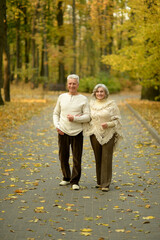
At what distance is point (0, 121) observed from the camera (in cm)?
1611

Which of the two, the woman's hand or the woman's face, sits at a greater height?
the woman's face

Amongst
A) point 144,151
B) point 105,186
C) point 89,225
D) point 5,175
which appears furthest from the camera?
point 144,151

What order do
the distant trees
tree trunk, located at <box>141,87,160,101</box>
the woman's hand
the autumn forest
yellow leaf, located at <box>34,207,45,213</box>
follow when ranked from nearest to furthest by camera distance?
yellow leaf, located at <box>34,207,45,213</box>
the woman's hand
the distant trees
the autumn forest
tree trunk, located at <box>141,87,160,101</box>

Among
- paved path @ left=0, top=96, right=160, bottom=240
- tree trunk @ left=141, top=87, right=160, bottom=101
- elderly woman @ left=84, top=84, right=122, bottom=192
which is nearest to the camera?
paved path @ left=0, top=96, right=160, bottom=240

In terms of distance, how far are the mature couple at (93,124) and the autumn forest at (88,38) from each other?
12.1m

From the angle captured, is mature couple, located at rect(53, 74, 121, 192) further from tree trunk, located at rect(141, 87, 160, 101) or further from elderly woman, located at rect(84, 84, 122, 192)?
tree trunk, located at rect(141, 87, 160, 101)

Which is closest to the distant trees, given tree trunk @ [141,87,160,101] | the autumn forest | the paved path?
the autumn forest

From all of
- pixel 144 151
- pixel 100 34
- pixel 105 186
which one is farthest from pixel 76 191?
pixel 100 34

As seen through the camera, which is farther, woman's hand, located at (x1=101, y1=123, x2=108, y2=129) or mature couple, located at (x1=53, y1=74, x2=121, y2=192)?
mature couple, located at (x1=53, y1=74, x2=121, y2=192)

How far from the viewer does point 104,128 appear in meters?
6.73

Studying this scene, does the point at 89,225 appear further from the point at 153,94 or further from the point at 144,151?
the point at 153,94

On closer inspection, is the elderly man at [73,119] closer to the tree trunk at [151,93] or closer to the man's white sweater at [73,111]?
the man's white sweater at [73,111]

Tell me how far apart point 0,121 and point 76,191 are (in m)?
9.85

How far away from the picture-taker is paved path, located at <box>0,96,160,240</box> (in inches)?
193
